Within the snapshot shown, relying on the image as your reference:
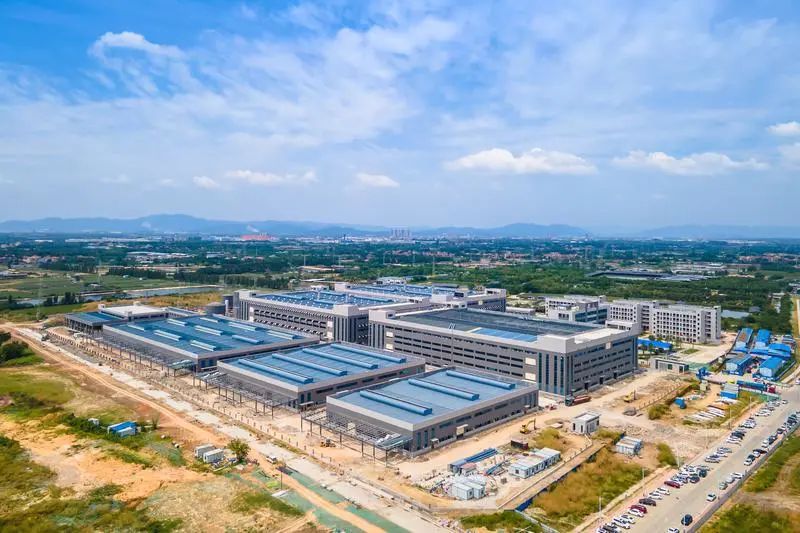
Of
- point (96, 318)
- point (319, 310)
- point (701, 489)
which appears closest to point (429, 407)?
point (701, 489)

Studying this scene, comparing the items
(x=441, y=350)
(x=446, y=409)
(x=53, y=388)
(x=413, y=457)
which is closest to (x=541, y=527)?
(x=413, y=457)

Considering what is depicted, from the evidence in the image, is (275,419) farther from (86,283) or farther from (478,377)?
(86,283)

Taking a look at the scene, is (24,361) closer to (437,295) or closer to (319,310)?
(319,310)

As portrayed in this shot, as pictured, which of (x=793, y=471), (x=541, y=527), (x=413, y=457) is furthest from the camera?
(x=413, y=457)

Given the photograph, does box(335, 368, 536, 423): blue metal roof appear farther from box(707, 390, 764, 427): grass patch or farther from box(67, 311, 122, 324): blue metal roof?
box(67, 311, 122, 324): blue metal roof

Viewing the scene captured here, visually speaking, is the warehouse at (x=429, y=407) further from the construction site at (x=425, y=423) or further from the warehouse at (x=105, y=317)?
the warehouse at (x=105, y=317)
